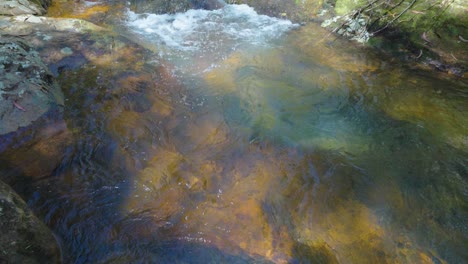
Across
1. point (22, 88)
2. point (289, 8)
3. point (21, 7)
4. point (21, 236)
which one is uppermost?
point (289, 8)

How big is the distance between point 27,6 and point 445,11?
999cm

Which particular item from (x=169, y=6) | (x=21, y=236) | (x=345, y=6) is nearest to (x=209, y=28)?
(x=169, y=6)

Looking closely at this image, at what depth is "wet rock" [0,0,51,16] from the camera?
285 inches

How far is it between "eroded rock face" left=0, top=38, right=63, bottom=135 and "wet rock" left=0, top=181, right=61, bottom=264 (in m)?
1.69

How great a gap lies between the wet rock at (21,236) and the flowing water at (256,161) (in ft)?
0.90

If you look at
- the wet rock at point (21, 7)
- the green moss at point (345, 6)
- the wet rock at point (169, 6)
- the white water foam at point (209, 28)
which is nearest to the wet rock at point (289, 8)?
the white water foam at point (209, 28)

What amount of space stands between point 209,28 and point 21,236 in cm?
649

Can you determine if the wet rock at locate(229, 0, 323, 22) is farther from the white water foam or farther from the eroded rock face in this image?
the eroded rock face

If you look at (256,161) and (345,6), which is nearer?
(256,161)

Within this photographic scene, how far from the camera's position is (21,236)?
2729mm

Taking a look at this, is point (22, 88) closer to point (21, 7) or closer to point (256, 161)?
point (256, 161)

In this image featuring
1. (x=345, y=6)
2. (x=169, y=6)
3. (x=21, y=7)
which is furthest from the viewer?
(x=169, y=6)

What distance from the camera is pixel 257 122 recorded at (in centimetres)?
516

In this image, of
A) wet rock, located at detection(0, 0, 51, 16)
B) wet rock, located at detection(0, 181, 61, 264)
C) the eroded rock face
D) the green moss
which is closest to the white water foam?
the green moss
